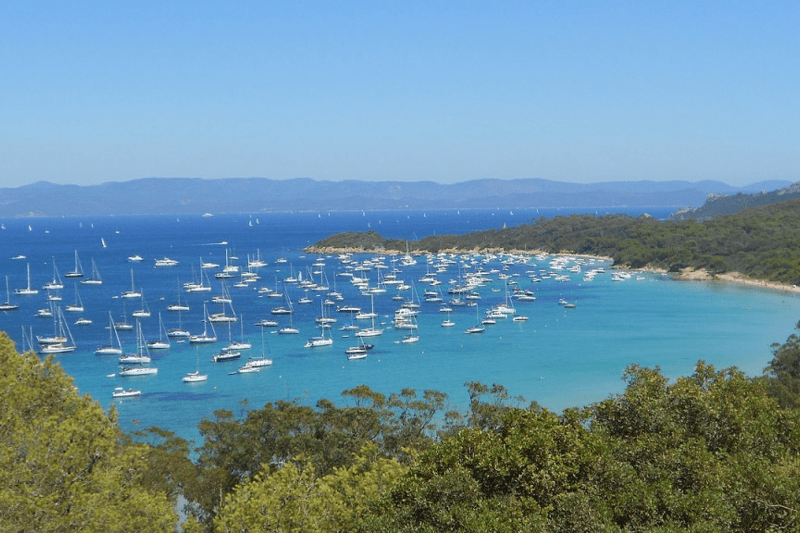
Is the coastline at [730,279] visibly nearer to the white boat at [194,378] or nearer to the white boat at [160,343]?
the white boat at [160,343]

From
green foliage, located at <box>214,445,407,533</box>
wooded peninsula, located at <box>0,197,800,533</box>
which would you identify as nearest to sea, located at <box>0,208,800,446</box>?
green foliage, located at <box>214,445,407,533</box>

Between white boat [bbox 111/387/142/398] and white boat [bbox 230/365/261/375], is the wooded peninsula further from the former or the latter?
white boat [bbox 230/365/261/375]

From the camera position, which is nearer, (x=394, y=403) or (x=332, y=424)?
(x=332, y=424)

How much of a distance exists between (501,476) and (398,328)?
47.6 metres

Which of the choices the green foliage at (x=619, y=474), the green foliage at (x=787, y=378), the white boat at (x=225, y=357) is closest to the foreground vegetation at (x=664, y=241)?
→ the green foliage at (x=787, y=378)

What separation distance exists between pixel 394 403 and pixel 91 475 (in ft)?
50.2

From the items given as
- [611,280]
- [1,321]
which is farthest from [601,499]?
[611,280]

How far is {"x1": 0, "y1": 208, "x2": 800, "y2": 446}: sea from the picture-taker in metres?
40.9

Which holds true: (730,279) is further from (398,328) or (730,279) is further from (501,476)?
(501,476)

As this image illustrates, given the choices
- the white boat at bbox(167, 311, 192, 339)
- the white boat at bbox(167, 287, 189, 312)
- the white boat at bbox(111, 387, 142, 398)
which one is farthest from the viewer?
the white boat at bbox(167, 287, 189, 312)

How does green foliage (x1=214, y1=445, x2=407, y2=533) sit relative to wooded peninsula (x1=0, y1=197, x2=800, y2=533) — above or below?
below

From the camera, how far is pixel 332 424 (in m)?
22.5

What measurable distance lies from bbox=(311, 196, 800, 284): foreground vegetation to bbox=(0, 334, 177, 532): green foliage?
255 ft

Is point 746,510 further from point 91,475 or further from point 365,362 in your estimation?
point 365,362
